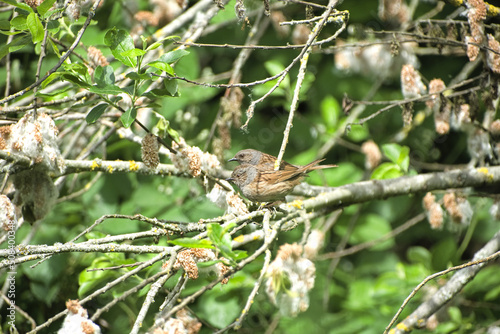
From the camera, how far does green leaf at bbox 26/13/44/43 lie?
2.44 m

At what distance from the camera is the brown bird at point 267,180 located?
3516mm

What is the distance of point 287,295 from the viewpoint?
3010mm

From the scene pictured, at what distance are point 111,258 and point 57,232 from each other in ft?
4.83

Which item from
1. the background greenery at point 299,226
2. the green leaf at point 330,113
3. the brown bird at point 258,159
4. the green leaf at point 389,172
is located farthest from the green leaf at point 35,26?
the green leaf at point 330,113

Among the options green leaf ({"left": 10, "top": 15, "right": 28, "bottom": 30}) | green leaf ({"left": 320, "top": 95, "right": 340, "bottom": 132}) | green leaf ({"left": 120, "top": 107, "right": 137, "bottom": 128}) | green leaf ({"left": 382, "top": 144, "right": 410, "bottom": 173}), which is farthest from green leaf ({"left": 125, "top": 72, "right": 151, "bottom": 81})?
green leaf ({"left": 320, "top": 95, "right": 340, "bottom": 132})

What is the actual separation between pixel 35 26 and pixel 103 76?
15.3 inches

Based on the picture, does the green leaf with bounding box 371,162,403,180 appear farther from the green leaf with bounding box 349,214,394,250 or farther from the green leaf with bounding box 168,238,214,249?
the green leaf with bounding box 168,238,214,249

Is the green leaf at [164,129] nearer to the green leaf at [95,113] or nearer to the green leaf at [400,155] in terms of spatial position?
the green leaf at [95,113]

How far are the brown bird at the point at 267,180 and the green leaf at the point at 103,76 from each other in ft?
4.03

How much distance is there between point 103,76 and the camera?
8.47 ft

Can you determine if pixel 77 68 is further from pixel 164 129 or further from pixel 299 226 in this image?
pixel 299 226

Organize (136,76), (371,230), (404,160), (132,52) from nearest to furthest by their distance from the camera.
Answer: (132,52), (136,76), (404,160), (371,230)

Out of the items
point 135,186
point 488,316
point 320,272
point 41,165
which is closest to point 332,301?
point 320,272

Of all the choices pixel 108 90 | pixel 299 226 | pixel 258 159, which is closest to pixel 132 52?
pixel 108 90
